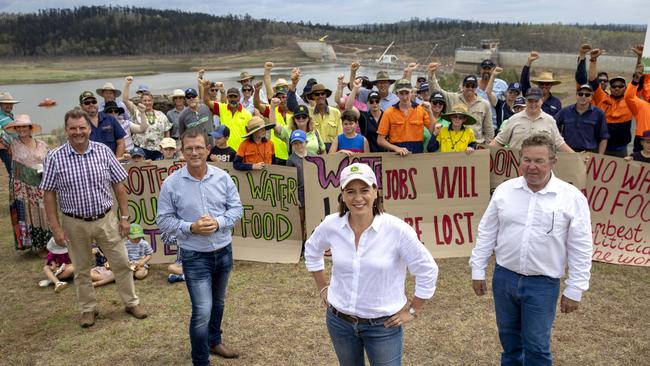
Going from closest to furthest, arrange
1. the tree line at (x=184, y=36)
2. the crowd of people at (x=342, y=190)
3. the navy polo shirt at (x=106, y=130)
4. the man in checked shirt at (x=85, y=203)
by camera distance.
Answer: the crowd of people at (x=342, y=190)
the man in checked shirt at (x=85, y=203)
the navy polo shirt at (x=106, y=130)
the tree line at (x=184, y=36)

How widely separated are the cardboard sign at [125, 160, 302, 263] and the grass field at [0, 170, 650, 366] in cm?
55

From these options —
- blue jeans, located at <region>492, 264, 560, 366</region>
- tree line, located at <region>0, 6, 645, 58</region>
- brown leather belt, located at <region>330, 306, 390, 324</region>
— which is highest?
tree line, located at <region>0, 6, 645, 58</region>

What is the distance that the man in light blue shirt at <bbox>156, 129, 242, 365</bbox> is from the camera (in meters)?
4.00

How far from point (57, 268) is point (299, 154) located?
308cm

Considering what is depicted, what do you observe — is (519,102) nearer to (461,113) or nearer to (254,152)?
(461,113)

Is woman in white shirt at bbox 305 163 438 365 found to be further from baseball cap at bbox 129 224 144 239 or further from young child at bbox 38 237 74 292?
young child at bbox 38 237 74 292

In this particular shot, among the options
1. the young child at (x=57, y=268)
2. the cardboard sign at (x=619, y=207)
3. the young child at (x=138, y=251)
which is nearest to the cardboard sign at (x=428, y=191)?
the cardboard sign at (x=619, y=207)

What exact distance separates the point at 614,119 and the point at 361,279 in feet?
19.7

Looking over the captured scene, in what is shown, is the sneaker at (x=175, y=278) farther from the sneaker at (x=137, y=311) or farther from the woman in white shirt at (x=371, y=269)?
the woman in white shirt at (x=371, y=269)

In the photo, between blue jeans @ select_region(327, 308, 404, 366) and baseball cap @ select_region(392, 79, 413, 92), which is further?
baseball cap @ select_region(392, 79, 413, 92)

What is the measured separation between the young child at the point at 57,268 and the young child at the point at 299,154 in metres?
2.73

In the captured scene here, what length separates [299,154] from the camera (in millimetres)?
6746

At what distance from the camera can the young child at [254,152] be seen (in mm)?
6730

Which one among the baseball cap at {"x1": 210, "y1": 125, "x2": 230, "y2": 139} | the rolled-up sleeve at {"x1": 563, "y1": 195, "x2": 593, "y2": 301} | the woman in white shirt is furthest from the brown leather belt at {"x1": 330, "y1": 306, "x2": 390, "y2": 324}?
the baseball cap at {"x1": 210, "y1": 125, "x2": 230, "y2": 139}
